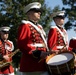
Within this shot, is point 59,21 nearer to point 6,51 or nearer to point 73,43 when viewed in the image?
point 73,43

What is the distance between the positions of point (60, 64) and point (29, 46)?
21.3 inches

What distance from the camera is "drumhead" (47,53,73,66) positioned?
562 centimetres

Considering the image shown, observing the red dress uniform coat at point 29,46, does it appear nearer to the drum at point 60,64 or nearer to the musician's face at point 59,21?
the drum at point 60,64

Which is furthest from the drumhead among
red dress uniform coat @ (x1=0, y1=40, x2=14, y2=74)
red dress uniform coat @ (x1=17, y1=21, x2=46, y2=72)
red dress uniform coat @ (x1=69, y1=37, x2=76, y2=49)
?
red dress uniform coat @ (x1=0, y1=40, x2=14, y2=74)

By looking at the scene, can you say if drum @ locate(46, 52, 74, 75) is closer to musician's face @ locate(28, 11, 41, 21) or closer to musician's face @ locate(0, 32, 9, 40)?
musician's face @ locate(28, 11, 41, 21)

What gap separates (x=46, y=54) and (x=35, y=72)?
0.41 meters

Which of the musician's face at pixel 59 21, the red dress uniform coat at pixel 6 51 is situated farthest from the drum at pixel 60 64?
the red dress uniform coat at pixel 6 51

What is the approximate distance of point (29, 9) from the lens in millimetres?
5902

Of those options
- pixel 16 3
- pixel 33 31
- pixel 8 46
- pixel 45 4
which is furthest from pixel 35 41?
pixel 45 4

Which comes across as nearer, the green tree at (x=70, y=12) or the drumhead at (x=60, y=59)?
the drumhead at (x=60, y=59)

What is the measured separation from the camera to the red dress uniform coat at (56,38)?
20.5ft

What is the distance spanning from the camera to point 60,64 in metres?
5.56

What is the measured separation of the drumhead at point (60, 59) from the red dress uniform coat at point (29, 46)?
0.14 m

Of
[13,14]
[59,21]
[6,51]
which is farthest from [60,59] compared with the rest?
[13,14]
